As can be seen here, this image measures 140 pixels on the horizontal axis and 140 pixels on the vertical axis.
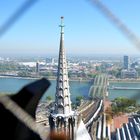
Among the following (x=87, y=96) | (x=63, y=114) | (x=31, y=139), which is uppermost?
(x=31, y=139)

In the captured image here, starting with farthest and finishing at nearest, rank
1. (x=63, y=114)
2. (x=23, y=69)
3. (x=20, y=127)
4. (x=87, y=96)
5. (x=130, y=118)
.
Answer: (x=23, y=69)
(x=87, y=96)
(x=130, y=118)
(x=63, y=114)
(x=20, y=127)

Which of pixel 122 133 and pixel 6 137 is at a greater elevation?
pixel 6 137

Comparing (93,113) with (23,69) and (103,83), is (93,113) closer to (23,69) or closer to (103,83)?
(103,83)

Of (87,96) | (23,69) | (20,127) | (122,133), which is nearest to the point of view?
(20,127)

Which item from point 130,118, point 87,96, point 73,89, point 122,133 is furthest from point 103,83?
point 122,133

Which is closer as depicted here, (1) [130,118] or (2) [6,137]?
(2) [6,137]

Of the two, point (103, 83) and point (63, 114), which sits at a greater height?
point (63, 114)

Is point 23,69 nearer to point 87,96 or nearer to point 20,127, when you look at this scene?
point 87,96

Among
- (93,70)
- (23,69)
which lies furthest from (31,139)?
(93,70)

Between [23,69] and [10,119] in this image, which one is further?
[23,69]

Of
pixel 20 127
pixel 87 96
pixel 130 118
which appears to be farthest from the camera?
pixel 87 96
